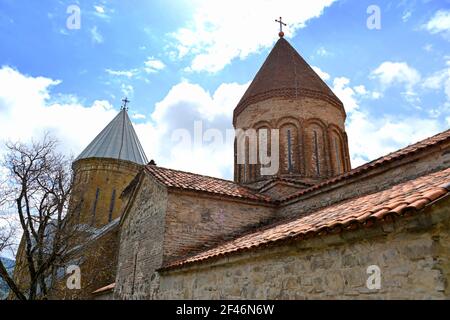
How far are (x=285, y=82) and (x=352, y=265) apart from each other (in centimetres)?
1039

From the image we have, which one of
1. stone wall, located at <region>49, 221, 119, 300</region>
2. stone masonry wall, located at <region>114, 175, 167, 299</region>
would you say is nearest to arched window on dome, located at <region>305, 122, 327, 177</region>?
stone masonry wall, located at <region>114, 175, 167, 299</region>

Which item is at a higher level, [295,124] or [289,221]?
[295,124]

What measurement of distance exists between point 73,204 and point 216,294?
975 cm

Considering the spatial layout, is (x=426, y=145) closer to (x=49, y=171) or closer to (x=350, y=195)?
(x=350, y=195)

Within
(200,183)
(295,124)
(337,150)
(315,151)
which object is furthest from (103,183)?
(337,150)

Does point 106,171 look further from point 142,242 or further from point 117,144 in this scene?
point 142,242

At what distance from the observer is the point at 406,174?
6184mm

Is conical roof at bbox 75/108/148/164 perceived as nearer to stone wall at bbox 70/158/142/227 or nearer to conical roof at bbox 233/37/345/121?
stone wall at bbox 70/158/142/227

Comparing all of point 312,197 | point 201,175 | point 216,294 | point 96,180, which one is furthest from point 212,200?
point 96,180

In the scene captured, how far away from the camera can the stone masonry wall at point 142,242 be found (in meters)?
8.08

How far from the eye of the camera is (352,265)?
141 inches

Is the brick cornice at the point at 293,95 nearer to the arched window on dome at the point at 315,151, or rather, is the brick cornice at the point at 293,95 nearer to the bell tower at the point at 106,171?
the arched window on dome at the point at 315,151
